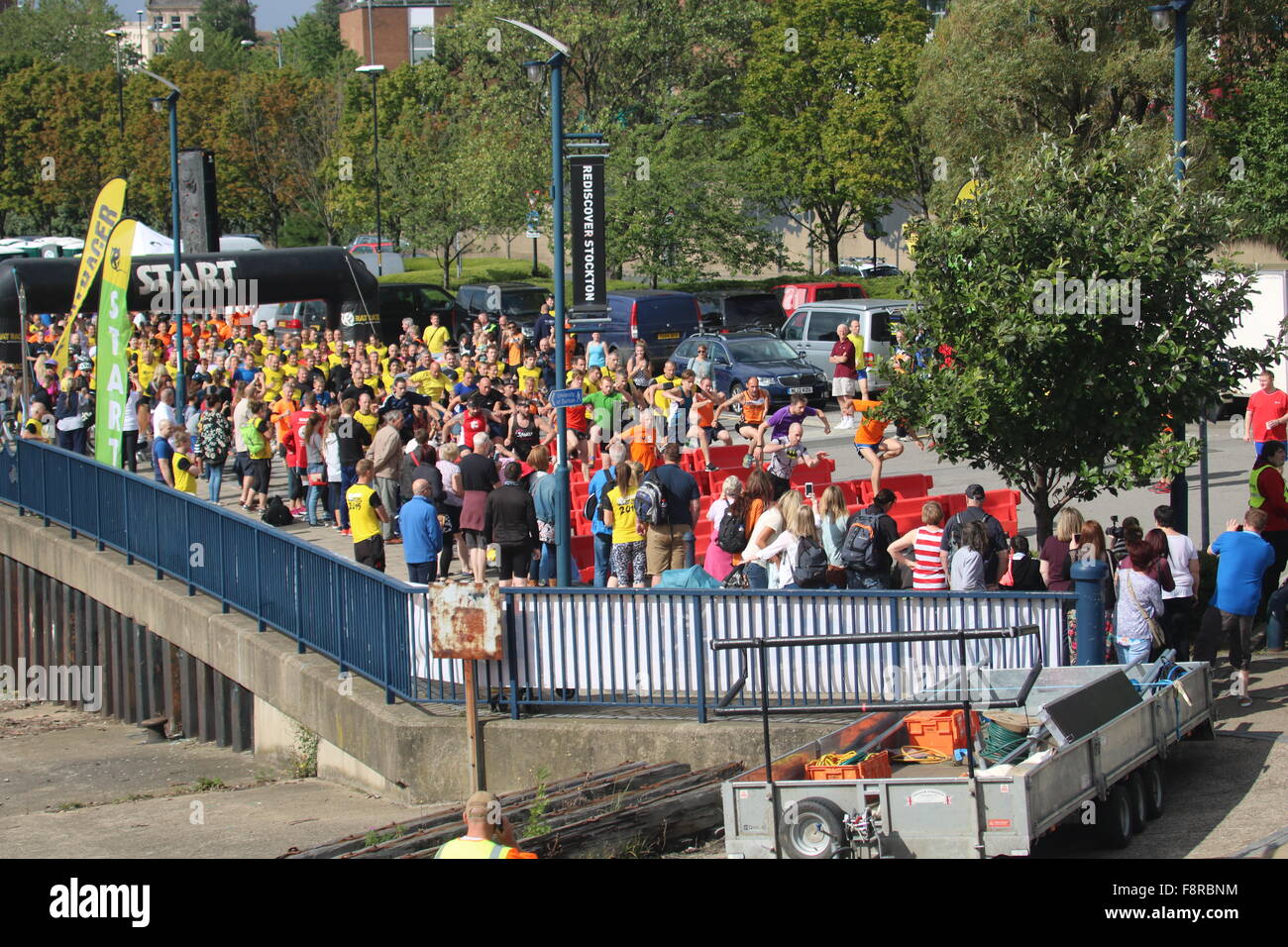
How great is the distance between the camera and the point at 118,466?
736 inches

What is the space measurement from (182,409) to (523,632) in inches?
622

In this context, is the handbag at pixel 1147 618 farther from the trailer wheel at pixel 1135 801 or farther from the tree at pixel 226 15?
the tree at pixel 226 15

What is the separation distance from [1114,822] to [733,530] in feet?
16.9

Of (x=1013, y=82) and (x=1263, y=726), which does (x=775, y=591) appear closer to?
(x=1263, y=726)

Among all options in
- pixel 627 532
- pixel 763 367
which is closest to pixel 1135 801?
pixel 627 532

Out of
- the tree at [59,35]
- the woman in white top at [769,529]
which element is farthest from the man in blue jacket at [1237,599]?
the tree at [59,35]

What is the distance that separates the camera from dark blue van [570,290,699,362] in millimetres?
32812

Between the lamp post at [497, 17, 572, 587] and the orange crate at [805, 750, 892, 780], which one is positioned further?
the lamp post at [497, 17, 572, 587]

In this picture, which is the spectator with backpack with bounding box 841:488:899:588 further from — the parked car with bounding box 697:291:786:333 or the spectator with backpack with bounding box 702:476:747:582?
the parked car with bounding box 697:291:786:333

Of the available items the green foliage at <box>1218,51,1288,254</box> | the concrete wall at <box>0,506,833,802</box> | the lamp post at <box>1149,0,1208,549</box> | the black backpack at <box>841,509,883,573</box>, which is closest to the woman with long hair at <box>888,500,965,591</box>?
the black backpack at <box>841,509,883,573</box>

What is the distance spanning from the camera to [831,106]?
2030 inches

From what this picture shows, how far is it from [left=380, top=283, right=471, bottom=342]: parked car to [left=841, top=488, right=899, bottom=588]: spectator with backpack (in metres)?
25.6

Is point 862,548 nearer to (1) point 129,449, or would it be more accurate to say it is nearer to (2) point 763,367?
(1) point 129,449
